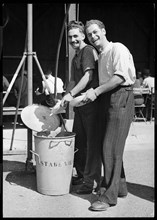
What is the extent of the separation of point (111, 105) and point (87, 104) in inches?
17.3

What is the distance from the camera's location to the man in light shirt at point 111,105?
3.99 metres

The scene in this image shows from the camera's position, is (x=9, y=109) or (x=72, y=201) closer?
(x=72, y=201)

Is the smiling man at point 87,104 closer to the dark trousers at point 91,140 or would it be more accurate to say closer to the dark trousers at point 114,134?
the dark trousers at point 91,140

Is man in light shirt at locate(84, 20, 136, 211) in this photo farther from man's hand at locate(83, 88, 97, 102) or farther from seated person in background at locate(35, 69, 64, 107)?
seated person in background at locate(35, 69, 64, 107)

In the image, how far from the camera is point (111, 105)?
160 inches

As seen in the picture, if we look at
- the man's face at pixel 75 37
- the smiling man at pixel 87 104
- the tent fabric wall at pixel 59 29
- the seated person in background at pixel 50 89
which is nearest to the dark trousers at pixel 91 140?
the smiling man at pixel 87 104

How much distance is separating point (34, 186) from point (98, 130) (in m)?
1.08

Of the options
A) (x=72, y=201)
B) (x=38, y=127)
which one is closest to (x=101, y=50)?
(x=38, y=127)

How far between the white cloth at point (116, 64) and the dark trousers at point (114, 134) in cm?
15

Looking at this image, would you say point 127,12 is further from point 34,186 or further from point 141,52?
point 34,186

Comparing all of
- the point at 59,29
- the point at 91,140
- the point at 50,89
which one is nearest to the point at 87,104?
the point at 91,140

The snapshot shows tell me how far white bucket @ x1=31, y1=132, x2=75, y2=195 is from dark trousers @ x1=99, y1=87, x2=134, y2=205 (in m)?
0.47

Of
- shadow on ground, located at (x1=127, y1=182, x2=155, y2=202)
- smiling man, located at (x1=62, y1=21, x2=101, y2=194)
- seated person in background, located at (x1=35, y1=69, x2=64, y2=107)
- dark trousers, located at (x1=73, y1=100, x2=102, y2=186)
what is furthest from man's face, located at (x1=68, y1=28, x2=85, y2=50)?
seated person in background, located at (x1=35, y1=69, x2=64, y2=107)

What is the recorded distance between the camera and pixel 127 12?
14.0m
